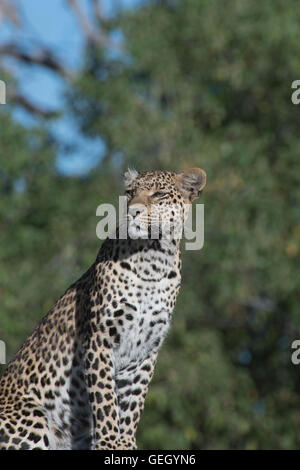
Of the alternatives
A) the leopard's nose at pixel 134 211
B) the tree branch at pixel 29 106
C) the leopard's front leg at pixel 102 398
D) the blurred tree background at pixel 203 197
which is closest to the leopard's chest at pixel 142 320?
the leopard's front leg at pixel 102 398

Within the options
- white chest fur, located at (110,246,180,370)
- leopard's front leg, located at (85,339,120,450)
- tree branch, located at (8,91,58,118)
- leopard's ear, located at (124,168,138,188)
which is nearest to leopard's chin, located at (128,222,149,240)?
white chest fur, located at (110,246,180,370)

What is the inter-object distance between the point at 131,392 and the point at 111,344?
454mm

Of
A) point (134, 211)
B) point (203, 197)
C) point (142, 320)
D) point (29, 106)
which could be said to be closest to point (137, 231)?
point (134, 211)

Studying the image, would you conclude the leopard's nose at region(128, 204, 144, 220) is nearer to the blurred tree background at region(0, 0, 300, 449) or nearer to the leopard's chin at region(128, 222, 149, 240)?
the leopard's chin at region(128, 222, 149, 240)

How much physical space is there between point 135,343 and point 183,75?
14997mm

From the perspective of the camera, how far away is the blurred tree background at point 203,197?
61.6ft

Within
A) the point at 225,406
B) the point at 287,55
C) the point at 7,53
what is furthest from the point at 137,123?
the point at 7,53

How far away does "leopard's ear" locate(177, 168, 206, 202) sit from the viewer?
7.08m

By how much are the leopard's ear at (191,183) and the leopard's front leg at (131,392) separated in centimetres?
121

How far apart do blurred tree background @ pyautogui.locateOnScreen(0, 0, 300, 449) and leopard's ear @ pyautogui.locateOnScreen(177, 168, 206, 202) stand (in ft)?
35.2

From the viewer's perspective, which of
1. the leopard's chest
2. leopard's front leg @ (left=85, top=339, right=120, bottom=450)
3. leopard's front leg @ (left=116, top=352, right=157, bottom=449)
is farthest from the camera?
leopard's front leg @ (left=116, top=352, right=157, bottom=449)

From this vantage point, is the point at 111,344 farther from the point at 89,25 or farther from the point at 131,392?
the point at 89,25

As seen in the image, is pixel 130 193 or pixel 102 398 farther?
pixel 130 193

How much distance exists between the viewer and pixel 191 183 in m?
7.12
